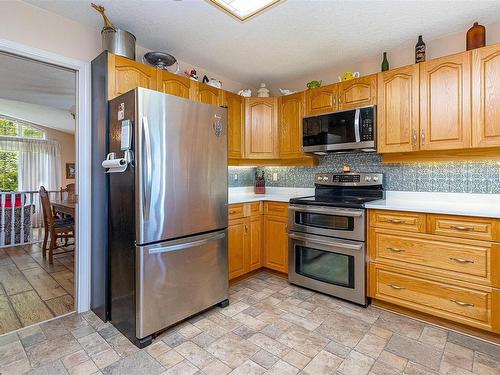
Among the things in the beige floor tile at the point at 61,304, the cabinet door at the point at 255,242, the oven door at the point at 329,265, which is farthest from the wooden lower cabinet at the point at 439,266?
the beige floor tile at the point at 61,304

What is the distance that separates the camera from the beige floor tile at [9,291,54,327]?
222cm

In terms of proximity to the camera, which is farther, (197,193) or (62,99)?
(62,99)

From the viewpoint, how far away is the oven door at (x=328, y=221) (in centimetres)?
243

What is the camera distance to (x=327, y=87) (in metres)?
2.98

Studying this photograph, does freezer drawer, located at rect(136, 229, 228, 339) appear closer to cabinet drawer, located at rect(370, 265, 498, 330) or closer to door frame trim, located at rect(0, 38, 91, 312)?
door frame trim, located at rect(0, 38, 91, 312)

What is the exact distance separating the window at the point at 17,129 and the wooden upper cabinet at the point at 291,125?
7.38m

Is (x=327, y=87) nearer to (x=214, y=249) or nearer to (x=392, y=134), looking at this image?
(x=392, y=134)

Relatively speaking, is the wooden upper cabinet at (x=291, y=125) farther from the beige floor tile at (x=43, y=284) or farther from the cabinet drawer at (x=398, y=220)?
the beige floor tile at (x=43, y=284)

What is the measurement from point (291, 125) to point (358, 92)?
2.81 ft

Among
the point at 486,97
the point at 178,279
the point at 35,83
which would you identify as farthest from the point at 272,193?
the point at 35,83

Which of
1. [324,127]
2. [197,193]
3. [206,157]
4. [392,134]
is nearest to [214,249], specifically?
[197,193]

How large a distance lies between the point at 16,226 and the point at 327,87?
5.61 m

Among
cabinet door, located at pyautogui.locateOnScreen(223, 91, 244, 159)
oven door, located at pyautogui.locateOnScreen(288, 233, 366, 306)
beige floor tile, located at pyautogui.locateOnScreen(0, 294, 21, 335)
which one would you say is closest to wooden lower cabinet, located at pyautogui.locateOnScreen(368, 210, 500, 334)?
oven door, located at pyautogui.locateOnScreen(288, 233, 366, 306)

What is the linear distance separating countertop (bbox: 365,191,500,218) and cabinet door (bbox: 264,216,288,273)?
1.02 m
